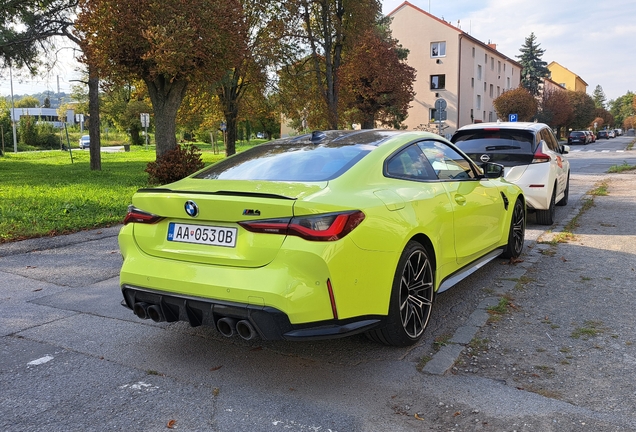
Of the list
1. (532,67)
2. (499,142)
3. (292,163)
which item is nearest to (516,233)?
(499,142)

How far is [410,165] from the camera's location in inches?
167

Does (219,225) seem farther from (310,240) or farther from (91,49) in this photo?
(91,49)

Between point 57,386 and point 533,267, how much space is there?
16.1 ft

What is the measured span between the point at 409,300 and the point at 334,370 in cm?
73

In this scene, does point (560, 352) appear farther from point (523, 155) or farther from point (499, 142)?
point (499, 142)

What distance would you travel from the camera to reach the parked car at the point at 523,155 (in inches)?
328

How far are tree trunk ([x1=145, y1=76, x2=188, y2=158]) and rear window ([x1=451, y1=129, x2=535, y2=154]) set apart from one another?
8.64 m

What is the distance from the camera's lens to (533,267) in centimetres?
613

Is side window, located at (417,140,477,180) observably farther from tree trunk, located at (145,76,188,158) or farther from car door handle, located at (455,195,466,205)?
tree trunk, located at (145,76,188,158)

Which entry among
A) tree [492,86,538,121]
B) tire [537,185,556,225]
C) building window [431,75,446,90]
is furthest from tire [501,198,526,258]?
tree [492,86,538,121]

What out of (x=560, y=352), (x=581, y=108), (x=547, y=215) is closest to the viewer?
(x=560, y=352)

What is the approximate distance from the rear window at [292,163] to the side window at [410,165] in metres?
0.21

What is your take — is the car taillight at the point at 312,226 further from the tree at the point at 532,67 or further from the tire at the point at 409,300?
the tree at the point at 532,67

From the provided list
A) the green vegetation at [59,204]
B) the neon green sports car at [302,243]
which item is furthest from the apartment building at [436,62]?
the neon green sports car at [302,243]
